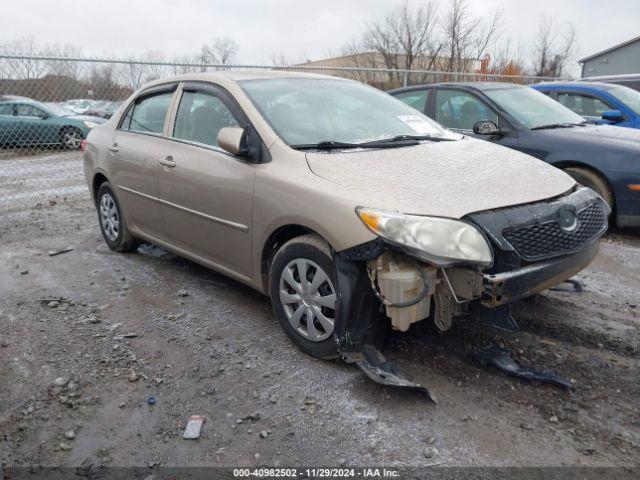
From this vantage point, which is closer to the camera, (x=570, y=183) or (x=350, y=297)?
(x=350, y=297)

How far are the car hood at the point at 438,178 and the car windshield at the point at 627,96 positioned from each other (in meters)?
5.04

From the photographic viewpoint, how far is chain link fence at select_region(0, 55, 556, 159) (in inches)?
378

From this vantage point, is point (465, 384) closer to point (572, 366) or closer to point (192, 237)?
point (572, 366)

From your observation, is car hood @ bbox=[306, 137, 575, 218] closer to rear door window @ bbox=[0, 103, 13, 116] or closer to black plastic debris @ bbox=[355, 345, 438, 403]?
black plastic debris @ bbox=[355, 345, 438, 403]

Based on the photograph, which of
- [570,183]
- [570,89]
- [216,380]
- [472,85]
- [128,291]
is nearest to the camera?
[216,380]

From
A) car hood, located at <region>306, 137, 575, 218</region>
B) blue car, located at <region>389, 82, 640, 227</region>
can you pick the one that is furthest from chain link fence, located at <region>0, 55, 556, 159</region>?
car hood, located at <region>306, 137, 575, 218</region>

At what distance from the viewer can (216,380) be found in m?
3.20

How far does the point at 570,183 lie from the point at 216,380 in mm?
2516

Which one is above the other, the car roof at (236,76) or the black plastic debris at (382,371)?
the car roof at (236,76)

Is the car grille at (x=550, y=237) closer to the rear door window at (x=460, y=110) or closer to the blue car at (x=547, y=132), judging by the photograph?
the blue car at (x=547, y=132)

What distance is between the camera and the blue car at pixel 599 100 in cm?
767

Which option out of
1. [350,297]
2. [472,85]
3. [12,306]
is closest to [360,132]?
[350,297]

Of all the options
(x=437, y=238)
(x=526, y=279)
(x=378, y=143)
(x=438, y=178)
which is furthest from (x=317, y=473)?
(x=378, y=143)

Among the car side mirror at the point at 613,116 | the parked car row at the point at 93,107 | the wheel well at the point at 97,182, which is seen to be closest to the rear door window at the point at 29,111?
the parked car row at the point at 93,107
